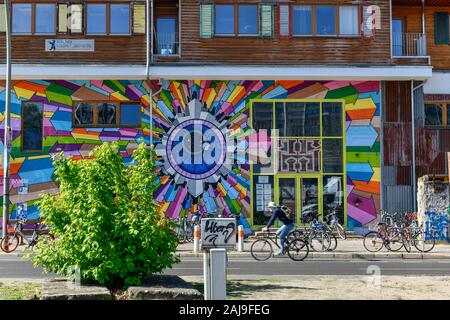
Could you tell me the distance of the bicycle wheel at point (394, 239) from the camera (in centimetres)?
2217

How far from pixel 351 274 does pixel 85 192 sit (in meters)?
6.85

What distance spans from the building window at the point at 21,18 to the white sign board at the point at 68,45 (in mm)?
1047

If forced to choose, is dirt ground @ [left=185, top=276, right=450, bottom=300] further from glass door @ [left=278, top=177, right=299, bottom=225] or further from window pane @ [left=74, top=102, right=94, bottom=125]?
window pane @ [left=74, top=102, right=94, bottom=125]

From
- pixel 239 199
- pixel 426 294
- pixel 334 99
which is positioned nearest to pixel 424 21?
pixel 334 99

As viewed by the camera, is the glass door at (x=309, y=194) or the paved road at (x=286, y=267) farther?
the glass door at (x=309, y=194)

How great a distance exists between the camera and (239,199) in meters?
28.1

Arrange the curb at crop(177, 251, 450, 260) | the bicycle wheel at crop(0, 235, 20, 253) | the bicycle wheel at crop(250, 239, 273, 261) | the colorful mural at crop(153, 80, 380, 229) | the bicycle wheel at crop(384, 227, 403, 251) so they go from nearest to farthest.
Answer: the bicycle wheel at crop(250, 239, 273, 261) < the curb at crop(177, 251, 450, 260) < the bicycle wheel at crop(0, 235, 20, 253) < the bicycle wheel at crop(384, 227, 403, 251) < the colorful mural at crop(153, 80, 380, 229)

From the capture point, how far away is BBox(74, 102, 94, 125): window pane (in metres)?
28.2

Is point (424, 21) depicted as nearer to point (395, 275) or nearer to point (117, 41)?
point (117, 41)

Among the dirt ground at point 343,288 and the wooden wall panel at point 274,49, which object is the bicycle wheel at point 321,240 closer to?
the dirt ground at point 343,288

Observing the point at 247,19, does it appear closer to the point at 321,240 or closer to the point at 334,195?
the point at 334,195

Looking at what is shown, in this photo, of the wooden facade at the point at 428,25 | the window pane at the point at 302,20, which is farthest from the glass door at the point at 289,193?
the wooden facade at the point at 428,25

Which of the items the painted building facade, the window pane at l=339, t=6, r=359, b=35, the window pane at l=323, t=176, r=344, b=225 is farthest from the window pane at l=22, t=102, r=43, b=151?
the window pane at l=339, t=6, r=359, b=35

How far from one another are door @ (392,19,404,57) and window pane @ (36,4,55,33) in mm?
14676
